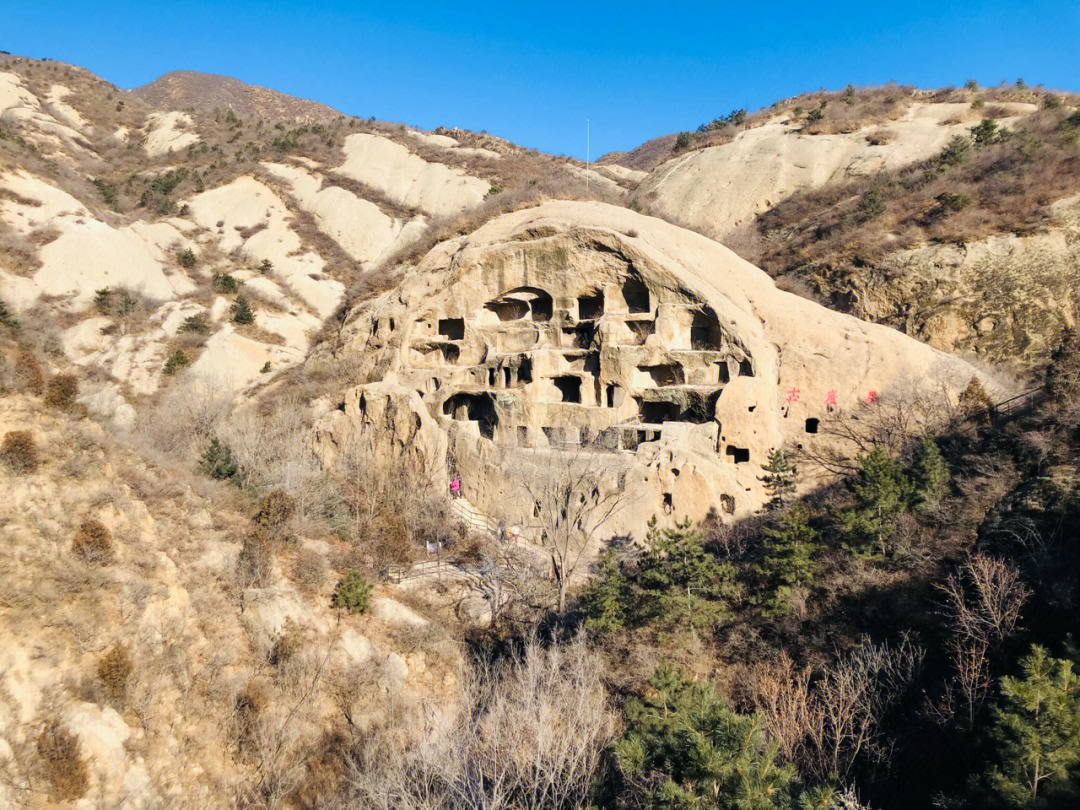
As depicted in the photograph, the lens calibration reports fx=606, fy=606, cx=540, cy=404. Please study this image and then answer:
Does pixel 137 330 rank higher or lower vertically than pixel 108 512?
higher

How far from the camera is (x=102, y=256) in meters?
38.2

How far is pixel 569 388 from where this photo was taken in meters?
23.6

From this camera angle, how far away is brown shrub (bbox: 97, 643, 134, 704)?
9.93 meters

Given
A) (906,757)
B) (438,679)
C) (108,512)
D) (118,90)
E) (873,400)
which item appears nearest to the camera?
(906,757)

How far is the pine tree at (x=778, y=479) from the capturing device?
60.0 ft

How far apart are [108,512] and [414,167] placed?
50.9 m

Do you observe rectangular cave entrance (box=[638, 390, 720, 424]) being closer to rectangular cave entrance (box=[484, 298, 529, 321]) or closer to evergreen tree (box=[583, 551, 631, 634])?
rectangular cave entrance (box=[484, 298, 529, 321])

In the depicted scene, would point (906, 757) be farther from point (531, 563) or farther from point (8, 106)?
point (8, 106)

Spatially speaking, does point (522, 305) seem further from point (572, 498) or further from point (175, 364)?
point (175, 364)

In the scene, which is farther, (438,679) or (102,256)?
(102,256)

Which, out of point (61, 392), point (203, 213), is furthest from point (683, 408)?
point (203, 213)

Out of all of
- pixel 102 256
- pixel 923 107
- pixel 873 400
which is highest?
pixel 923 107

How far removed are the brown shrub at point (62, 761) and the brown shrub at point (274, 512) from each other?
652 centimetres

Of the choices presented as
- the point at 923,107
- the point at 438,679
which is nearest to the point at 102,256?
the point at 438,679
